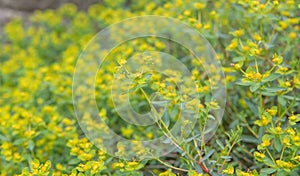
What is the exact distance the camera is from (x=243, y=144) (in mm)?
1899

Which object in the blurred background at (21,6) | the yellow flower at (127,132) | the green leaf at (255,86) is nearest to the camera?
the green leaf at (255,86)

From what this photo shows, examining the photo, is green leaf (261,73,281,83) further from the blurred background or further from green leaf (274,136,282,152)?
the blurred background

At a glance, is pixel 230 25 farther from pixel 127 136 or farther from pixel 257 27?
pixel 127 136

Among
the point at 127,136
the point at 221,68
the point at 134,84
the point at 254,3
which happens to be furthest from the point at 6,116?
the point at 254,3

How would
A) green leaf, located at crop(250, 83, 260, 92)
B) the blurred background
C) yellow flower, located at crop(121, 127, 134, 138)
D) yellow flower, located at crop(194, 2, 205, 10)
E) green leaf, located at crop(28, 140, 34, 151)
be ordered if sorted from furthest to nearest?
1. the blurred background
2. yellow flower, located at crop(194, 2, 205, 10)
3. yellow flower, located at crop(121, 127, 134, 138)
4. green leaf, located at crop(28, 140, 34, 151)
5. green leaf, located at crop(250, 83, 260, 92)

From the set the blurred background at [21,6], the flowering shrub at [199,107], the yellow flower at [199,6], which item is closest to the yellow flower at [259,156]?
the flowering shrub at [199,107]

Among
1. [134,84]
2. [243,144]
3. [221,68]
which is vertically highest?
[134,84]

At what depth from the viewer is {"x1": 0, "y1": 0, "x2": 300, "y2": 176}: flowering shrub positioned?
5.32 ft

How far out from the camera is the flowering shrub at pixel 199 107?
1.62 m

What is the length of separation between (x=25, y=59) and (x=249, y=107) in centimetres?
164

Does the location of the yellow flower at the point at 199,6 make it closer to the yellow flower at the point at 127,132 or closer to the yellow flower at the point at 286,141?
the yellow flower at the point at 127,132

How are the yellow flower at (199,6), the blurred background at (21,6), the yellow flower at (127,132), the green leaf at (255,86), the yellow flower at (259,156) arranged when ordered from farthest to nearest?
the blurred background at (21,6), the yellow flower at (199,6), the yellow flower at (127,132), the green leaf at (255,86), the yellow flower at (259,156)

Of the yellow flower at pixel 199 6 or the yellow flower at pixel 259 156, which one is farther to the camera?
the yellow flower at pixel 199 6

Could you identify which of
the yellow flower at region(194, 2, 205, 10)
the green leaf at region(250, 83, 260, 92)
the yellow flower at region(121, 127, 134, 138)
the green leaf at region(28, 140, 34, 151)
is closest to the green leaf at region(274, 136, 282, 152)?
the green leaf at region(250, 83, 260, 92)
